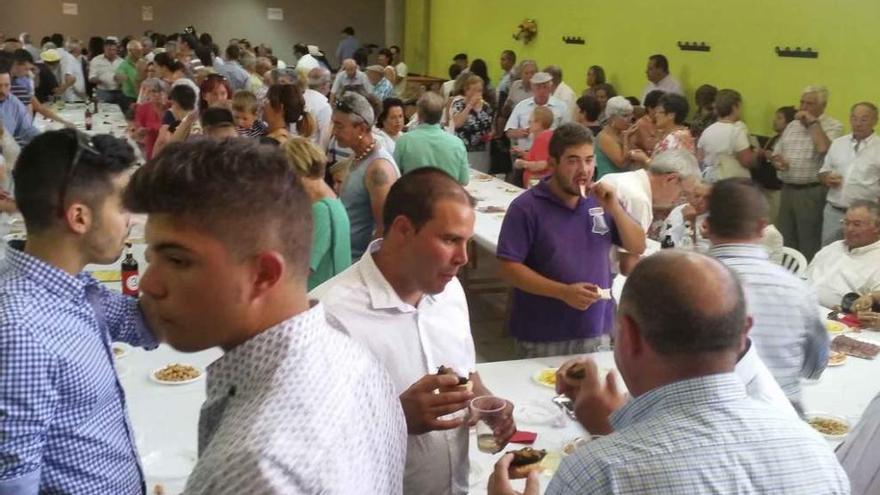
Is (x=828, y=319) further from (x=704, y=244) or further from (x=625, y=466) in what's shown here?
(x=625, y=466)

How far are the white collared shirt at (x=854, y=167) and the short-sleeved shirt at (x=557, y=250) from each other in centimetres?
359

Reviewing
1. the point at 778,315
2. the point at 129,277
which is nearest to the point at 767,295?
the point at 778,315

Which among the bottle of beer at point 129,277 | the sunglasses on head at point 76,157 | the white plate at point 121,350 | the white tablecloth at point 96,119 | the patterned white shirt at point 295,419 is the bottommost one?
the white tablecloth at point 96,119

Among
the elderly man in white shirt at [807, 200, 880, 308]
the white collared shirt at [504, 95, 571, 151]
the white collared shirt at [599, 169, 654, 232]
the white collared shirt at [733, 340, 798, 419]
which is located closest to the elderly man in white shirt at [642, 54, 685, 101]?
the white collared shirt at [504, 95, 571, 151]

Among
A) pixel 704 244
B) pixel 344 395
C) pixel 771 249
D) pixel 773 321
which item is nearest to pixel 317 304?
pixel 344 395

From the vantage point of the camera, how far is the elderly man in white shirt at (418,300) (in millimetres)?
1965

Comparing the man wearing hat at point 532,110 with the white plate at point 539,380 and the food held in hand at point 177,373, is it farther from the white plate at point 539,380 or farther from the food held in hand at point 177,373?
the food held in hand at point 177,373

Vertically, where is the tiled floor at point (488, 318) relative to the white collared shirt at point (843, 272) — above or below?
below

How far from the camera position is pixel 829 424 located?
279 centimetres

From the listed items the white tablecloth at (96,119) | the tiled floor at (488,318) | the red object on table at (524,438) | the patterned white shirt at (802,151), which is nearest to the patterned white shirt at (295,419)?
the red object on table at (524,438)

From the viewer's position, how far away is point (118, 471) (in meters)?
1.77

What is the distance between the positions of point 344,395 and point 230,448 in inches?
6.7

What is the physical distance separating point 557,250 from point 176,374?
1506 mm

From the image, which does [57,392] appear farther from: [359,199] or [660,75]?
[660,75]
